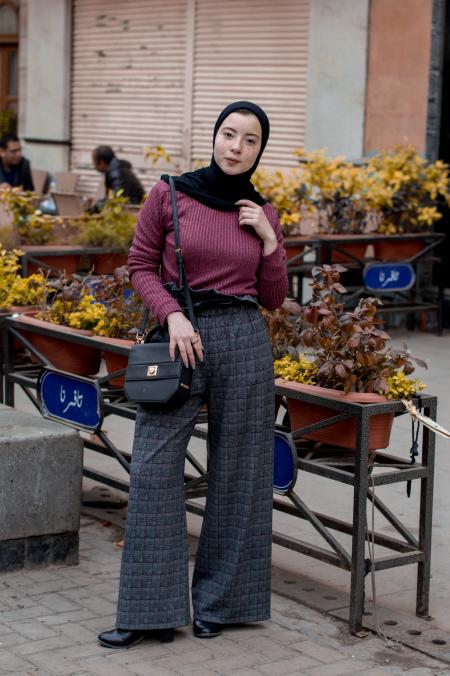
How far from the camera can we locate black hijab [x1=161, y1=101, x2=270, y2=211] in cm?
A: 465

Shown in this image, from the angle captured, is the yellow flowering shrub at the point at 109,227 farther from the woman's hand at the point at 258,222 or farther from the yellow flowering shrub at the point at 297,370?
the woman's hand at the point at 258,222

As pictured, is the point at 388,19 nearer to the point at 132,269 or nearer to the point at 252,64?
the point at 252,64

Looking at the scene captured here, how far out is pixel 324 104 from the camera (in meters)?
13.8

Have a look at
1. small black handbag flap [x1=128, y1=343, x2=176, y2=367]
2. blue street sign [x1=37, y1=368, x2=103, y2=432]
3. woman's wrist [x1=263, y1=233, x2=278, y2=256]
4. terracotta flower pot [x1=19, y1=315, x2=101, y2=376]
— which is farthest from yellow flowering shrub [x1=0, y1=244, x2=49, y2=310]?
woman's wrist [x1=263, y1=233, x2=278, y2=256]

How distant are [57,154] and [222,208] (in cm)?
1418

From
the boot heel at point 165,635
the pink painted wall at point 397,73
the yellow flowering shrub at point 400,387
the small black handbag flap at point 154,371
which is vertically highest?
the pink painted wall at point 397,73

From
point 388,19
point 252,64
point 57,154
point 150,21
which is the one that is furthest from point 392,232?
point 57,154

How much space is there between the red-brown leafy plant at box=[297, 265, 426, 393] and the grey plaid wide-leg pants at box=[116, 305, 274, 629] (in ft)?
1.36

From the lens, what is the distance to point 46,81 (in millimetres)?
18375

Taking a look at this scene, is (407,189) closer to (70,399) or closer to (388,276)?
(388,276)

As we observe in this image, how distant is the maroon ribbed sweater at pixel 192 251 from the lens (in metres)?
4.62

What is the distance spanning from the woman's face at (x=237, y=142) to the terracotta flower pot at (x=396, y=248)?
6.83 meters

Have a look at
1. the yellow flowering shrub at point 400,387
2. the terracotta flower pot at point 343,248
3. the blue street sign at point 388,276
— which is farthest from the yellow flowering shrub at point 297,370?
the blue street sign at point 388,276

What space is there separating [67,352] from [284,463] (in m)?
1.51
